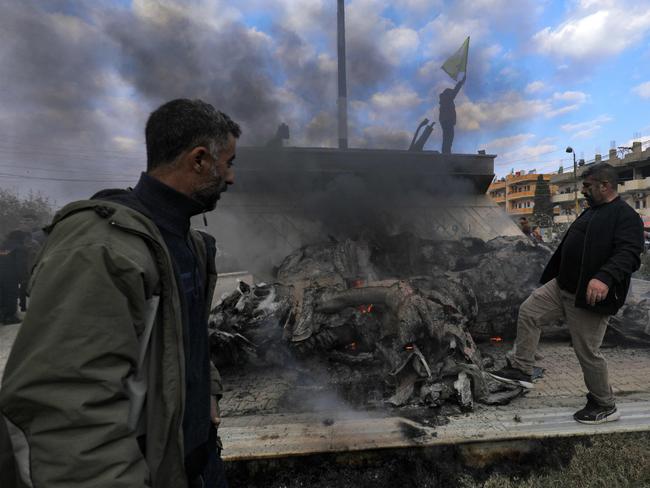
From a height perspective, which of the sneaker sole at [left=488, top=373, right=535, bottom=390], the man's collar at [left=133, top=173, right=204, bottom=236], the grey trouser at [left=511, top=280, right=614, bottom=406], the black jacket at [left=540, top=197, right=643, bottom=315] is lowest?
the sneaker sole at [left=488, top=373, right=535, bottom=390]

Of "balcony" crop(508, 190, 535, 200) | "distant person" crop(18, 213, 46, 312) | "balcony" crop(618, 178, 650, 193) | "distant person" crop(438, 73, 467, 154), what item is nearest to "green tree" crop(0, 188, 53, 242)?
"distant person" crop(18, 213, 46, 312)

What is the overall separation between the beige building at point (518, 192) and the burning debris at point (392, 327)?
5056cm

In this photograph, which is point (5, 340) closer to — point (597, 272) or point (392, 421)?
point (392, 421)

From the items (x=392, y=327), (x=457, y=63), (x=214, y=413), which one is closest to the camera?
(x=214, y=413)

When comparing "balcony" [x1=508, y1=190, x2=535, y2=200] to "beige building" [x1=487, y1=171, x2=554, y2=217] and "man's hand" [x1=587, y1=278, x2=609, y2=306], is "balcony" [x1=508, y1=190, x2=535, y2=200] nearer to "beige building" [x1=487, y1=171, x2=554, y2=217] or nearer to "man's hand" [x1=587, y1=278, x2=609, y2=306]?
"beige building" [x1=487, y1=171, x2=554, y2=217]

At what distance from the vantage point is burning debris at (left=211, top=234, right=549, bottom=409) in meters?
3.28

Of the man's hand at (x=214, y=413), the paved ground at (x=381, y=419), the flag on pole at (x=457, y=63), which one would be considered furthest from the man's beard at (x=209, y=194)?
the flag on pole at (x=457, y=63)

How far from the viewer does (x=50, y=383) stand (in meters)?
0.77

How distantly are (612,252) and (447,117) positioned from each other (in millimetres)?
10445

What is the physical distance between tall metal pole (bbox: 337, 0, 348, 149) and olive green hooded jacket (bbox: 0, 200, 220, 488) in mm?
13062

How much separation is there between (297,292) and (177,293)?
3997 mm

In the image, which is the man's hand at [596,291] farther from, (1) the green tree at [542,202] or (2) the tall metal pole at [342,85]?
(1) the green tree at [542,202]

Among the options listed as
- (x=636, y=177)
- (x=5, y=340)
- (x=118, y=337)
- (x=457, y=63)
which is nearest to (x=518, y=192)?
(x=636, y=177)

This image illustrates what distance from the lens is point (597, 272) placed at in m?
2.71
